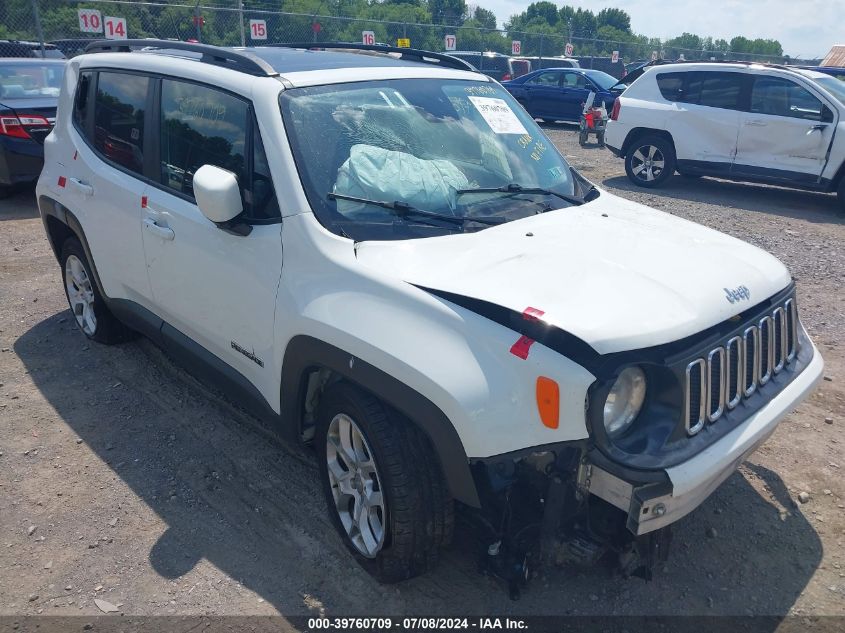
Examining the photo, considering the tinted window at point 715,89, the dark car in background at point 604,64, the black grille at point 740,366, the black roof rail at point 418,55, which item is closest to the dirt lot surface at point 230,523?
the black grille at point 740,366

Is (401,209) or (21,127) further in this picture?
(21,127)

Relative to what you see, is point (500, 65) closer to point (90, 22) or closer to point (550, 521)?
point (90, 22)

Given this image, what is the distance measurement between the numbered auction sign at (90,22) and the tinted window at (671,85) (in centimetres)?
1264

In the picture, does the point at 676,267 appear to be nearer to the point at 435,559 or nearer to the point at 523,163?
the point at 523,163

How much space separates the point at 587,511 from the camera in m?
2.65

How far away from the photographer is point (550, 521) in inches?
100

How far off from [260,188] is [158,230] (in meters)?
0.88

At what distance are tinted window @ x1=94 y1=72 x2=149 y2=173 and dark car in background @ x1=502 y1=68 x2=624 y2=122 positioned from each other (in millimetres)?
15537

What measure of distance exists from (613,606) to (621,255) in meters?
1.41

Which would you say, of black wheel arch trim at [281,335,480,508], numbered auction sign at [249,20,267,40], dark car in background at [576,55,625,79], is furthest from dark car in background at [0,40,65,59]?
dark car in background at [576,55,625,79]

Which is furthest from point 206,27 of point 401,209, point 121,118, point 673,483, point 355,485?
point 673,483

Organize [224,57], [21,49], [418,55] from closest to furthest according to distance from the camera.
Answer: [224,57]
[418,55]
[21,49]

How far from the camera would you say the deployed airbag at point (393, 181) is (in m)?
3.09

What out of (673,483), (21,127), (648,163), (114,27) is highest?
(114,27)
